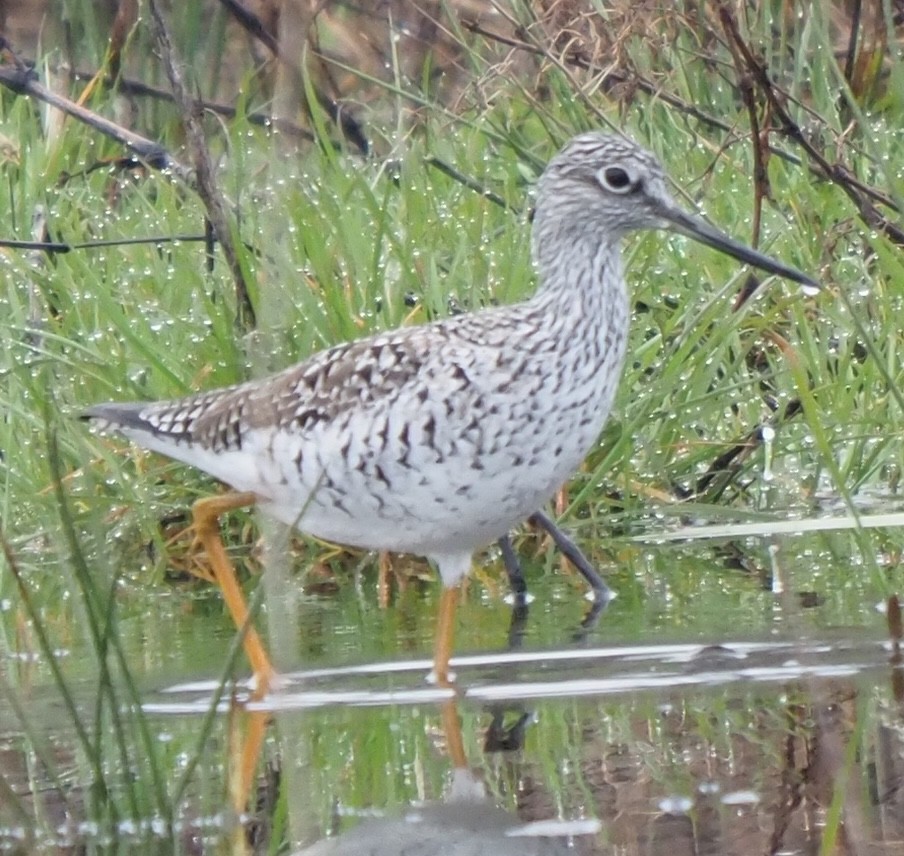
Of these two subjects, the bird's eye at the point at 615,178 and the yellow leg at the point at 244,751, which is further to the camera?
the bird's eye at the point at 615,178

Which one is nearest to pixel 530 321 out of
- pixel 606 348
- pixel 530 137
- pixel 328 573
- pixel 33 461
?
pixel 606 348

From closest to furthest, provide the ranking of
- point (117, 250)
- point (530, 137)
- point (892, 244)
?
point (892, 244), point (117, 250), point (530, 137)

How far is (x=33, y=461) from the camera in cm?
538

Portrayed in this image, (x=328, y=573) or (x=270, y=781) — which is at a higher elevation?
(x=328, y=573)

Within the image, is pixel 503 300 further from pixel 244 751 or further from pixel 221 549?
pixel 244 751

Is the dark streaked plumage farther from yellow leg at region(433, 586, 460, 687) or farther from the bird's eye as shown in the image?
yellow leg at region(433, 586, 460, 687)

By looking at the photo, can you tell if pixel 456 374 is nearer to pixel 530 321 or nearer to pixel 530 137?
pixel 530 321

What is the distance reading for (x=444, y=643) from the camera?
4.18 m

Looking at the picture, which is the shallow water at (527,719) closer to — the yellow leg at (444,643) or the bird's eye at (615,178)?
the yellow leg at (444,643)

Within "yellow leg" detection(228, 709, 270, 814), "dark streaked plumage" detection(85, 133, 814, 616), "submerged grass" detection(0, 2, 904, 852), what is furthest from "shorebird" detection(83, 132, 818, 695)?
"submerged grass" detection(0, 2, 904, 852)

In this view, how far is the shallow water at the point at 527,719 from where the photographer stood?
3014mm

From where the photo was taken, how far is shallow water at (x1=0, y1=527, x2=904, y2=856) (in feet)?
9.89

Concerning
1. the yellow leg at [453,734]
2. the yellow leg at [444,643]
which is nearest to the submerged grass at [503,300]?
the yellow leg at [444,643]

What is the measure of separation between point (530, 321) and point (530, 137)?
326 centimetres
